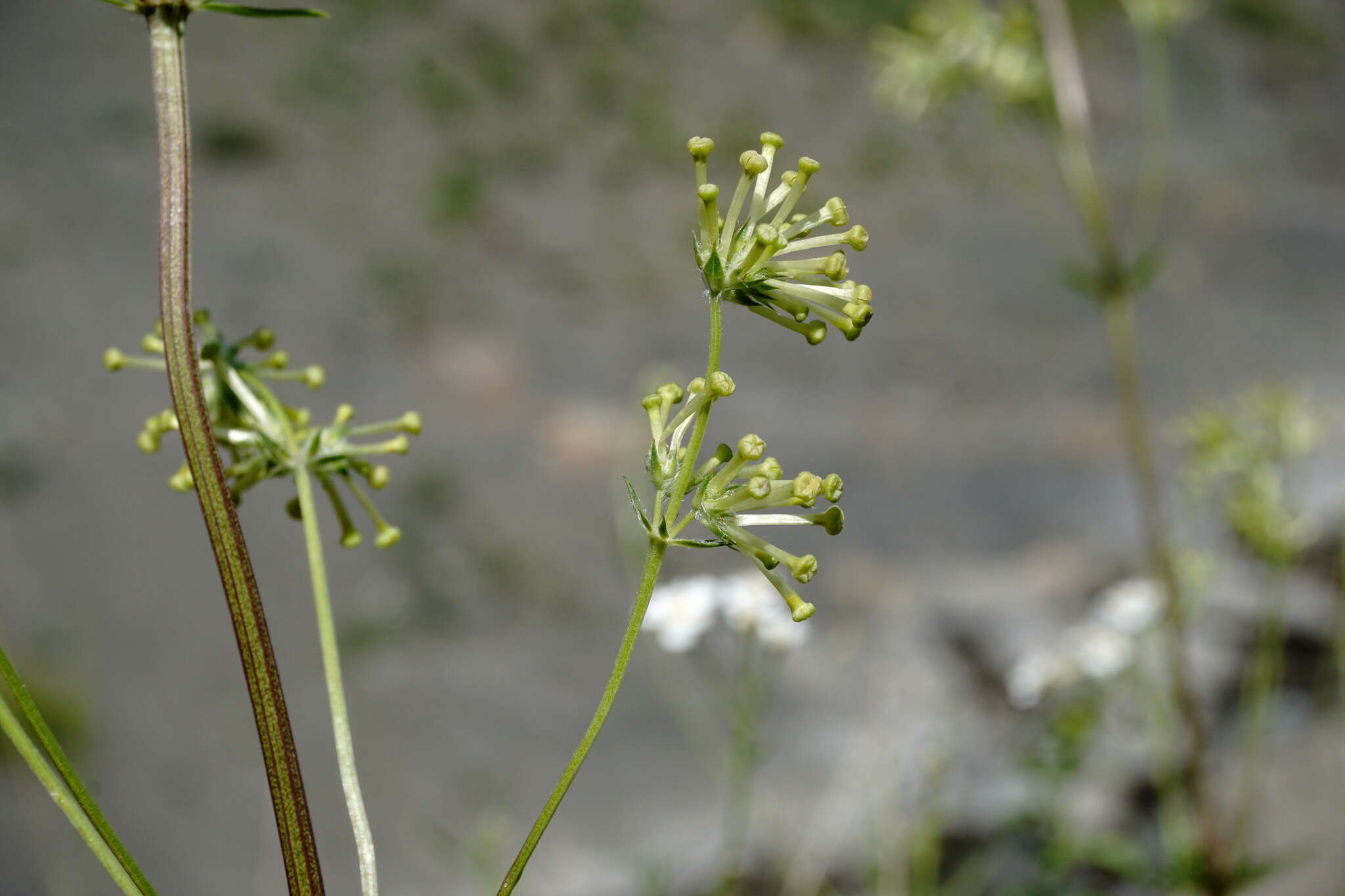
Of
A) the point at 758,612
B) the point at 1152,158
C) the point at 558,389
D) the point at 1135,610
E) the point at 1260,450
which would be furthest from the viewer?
the point at 1152,158

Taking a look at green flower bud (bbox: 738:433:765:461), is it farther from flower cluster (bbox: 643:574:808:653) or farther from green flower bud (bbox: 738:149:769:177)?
flower cluster (bbox: 643:574:808:653)

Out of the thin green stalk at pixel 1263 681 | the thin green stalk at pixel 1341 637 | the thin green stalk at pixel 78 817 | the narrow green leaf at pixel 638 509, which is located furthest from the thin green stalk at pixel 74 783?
the thin green stalk at pixel 1341 637

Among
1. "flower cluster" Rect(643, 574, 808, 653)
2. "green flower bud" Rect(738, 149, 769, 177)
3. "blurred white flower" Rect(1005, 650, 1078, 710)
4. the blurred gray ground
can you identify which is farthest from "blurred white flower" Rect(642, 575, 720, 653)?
"green flower bud" Rect(738, 149, 769, 177)

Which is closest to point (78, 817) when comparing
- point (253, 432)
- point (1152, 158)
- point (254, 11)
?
point (253, 432)

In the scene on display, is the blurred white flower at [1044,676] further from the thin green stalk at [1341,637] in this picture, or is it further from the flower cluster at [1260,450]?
the thin green stalk at [1341,637]

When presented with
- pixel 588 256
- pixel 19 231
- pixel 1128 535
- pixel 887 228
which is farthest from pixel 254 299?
pixel 1128 535

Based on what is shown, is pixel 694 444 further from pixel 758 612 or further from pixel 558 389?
pixel 558 389
